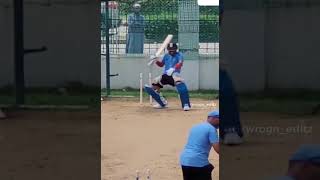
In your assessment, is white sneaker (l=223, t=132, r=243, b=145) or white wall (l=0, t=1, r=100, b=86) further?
white sneaker (l=223, t=132, r=243, b=145)

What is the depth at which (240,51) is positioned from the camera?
192 inches

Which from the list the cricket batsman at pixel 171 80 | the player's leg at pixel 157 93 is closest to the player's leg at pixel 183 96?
the cricket batsman at pixel 171 80

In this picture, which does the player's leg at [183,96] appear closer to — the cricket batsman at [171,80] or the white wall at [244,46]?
the cricket batsman at [171,80]

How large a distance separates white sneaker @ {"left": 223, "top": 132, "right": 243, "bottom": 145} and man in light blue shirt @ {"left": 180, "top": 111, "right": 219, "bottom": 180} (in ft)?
3.11

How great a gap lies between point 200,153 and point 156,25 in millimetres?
8936

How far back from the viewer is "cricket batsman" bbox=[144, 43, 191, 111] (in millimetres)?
9945

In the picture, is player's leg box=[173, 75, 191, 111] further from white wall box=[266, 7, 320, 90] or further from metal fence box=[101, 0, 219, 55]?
white wall box=[266, 7, 320, 90]

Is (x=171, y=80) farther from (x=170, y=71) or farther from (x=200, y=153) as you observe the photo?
(x=200, y=153)

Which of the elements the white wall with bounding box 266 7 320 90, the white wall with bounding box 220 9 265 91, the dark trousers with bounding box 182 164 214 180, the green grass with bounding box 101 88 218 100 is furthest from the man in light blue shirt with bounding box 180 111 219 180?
the green grass with bounding box 101 88 218 100

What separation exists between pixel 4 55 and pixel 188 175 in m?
1.31

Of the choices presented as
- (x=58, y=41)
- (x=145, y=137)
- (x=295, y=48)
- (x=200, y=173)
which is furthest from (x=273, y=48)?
(x=145, y=137)

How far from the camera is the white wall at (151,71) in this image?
12102 mm

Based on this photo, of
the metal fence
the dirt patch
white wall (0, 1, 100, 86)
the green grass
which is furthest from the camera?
the metal fence

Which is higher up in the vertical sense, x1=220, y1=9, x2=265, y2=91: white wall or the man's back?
x1=220, y1=9, x2=265, y2=91: white wall
